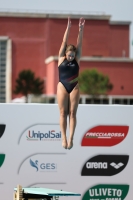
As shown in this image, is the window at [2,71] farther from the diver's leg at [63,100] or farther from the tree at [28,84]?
the diver's leg at [63,100]

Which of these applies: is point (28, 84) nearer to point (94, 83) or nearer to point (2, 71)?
point (2, 71)

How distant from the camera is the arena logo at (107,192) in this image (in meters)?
14.2

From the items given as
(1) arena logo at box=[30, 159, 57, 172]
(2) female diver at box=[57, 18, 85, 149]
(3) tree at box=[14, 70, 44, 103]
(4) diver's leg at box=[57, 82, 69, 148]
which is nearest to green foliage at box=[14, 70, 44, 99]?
(3) tree at box=[14, 70, 44, 103]

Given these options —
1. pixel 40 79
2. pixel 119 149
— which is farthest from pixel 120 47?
pixel 119 149

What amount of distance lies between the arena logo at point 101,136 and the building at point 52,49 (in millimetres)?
72687

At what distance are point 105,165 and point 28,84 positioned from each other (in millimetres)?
87974

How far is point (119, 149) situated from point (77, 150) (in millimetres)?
749

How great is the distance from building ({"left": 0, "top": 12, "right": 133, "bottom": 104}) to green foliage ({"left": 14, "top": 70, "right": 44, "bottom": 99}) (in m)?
0.95

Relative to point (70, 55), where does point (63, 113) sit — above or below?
below

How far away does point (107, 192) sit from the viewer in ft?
46.7

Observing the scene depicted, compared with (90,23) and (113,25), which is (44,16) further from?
(113,25)

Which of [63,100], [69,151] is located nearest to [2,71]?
[69,151]

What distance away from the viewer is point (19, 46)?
101 meters

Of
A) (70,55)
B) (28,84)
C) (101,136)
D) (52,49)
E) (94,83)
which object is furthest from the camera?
(28,84)
